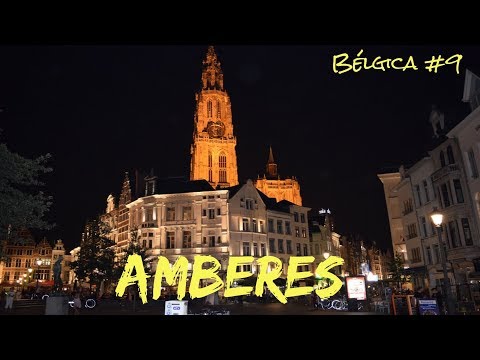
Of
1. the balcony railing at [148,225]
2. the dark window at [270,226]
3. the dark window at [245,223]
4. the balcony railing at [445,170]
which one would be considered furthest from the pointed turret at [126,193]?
the balcony railing at [445,170]

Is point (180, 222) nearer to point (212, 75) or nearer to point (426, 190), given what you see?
point (426, 190)

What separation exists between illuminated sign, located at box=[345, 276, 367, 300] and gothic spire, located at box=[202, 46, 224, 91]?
9917 cm

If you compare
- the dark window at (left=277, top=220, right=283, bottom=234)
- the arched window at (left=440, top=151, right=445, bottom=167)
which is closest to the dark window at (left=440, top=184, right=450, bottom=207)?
the arched window at (left=440, top=151, right=445, bottom=167)

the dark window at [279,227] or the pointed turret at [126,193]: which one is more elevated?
the pointed turret at [126,193]

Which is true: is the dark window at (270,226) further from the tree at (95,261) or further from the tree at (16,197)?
the tree at (16,197)

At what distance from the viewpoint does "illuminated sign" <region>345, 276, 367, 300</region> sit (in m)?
22.7

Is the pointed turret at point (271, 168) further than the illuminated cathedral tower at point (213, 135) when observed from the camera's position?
Yes

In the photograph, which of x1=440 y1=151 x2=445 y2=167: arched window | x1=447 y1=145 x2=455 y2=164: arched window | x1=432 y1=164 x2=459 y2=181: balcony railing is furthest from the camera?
x1=440 y1=151 x2=445 y2=167: arched window

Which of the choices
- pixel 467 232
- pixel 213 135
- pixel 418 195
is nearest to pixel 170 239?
pixel 418 195

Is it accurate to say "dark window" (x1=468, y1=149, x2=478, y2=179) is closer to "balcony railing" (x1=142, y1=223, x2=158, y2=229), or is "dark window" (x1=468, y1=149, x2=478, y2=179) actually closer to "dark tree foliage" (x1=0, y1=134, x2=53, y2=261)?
"dark tree foliage" (x1=0, y1=134, x2=53, y2=261)

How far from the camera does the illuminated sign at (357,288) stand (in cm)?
2272

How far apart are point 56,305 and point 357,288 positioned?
54.5 feet

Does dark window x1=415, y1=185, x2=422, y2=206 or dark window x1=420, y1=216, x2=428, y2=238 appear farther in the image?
dark window x1=415, y1=185, x2=422, y2=206
